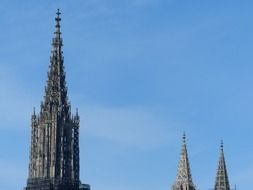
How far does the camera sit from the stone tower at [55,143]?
175 m

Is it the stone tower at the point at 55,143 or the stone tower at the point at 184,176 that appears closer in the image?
the stone tower at the point at 55,143

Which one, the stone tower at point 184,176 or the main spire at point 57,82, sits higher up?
the main spire at point 57,82

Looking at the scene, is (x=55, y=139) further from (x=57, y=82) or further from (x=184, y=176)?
(x=184, y=176)

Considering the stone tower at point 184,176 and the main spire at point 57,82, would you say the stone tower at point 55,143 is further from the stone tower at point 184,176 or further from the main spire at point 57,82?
the stone tower at point 184,176

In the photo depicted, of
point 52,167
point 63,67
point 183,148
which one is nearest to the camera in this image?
point 52,167

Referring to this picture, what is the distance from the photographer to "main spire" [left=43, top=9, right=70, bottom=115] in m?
182

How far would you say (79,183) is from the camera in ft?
585

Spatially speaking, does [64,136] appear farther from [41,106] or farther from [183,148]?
[183,148]

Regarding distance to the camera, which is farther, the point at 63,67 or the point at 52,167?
the point at 63,67

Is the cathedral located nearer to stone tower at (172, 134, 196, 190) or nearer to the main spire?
the main spire

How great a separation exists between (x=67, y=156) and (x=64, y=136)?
150 inches

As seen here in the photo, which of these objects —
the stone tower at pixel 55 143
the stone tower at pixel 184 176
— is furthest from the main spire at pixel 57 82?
the stone tower at pixel 184 176

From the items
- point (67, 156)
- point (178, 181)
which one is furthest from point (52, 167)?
point (178, 181)

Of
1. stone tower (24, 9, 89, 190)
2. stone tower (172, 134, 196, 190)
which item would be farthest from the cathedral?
stone tower (172, 134, 196, 190)
